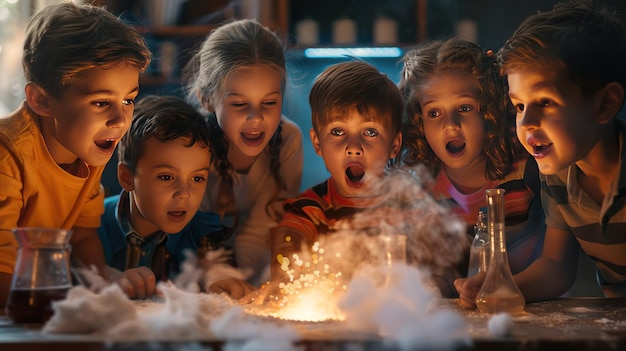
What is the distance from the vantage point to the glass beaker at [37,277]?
1241mm

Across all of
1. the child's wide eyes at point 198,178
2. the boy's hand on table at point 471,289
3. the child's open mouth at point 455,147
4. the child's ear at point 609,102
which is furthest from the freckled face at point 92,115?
the child's ear at point 609,102

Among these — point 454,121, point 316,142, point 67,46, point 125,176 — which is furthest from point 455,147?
point 67,46

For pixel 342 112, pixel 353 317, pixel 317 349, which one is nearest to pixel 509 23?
pixel 342 112

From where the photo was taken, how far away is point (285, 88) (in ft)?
6.17

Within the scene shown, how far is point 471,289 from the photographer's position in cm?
145

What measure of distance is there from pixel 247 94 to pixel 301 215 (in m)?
0.35

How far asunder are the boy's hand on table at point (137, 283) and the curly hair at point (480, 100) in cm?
70

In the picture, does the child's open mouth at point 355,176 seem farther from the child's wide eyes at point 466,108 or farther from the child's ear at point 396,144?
the child's wide eyes at point 466,108

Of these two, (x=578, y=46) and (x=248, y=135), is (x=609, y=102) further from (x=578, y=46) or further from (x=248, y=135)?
(x=248, y=135)

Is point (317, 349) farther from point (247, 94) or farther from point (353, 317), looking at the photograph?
point (247, 94)

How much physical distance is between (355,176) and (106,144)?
0.64 metres

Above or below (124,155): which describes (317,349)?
below

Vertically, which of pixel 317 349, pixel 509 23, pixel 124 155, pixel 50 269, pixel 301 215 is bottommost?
pixel 317 349

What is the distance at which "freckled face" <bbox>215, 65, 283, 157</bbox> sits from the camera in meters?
1.82
